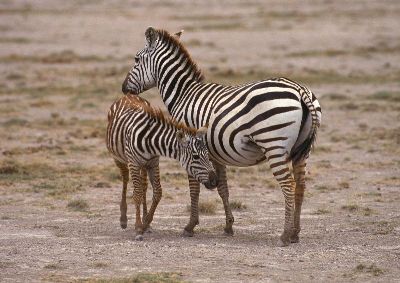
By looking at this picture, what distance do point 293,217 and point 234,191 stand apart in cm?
341

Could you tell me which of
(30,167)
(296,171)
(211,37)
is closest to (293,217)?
(296,171)

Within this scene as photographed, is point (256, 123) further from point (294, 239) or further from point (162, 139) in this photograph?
point (294, 239)

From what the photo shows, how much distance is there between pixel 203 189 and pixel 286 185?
3.64 m

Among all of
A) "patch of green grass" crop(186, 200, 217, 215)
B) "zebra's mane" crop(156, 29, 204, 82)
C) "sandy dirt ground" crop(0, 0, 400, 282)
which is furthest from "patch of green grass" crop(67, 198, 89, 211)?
"zebra's mane" crop(156, 29, 204, 82)

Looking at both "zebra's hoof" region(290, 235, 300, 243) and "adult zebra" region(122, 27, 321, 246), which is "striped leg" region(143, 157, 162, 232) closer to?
"adult zebra" region(122, 27, 321, 246)

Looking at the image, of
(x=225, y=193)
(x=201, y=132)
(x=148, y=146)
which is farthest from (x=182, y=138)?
(x=225, y=193)

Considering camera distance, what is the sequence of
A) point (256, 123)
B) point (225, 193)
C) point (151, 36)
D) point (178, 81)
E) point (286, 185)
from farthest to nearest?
point (151, 36)
point (178, 81)
point (225, 193)
point (286, 185)
point (256, 123)

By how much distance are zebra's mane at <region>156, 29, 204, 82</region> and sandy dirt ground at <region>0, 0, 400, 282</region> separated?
1.76 meters

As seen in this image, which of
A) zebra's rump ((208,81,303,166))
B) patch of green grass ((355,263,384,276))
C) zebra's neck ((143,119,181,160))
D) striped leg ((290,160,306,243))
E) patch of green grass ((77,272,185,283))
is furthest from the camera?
striped leg ((290,160,306,243))

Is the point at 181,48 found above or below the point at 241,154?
above

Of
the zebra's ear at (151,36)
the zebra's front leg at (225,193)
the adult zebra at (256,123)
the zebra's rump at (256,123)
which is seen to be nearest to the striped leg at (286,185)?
the adult zebra at (256,123)

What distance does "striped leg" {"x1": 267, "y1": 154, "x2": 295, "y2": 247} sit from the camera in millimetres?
9336

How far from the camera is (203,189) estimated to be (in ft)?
42.7

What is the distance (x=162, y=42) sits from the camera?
10.7 m
